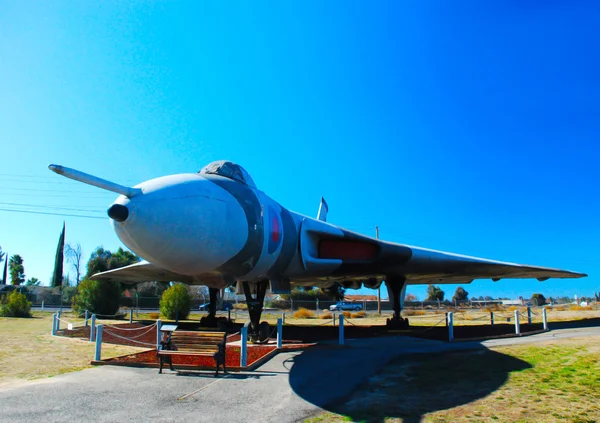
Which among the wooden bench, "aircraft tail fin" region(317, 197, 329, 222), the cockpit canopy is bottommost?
the wooden bench

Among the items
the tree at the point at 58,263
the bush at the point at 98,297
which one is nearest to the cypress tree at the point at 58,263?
the tree at the point at 58,263

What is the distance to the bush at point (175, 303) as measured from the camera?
23.1m

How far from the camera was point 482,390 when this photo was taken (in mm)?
5824

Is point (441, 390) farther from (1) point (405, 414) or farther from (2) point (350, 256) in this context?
(2) point (350, 256)

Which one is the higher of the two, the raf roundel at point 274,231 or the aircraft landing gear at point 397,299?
the raf roundel at point 274,231

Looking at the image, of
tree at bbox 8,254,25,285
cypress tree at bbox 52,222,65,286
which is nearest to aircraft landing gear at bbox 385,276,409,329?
cypress tree at bbox 52,222,65,286

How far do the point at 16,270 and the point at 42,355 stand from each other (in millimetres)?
93264

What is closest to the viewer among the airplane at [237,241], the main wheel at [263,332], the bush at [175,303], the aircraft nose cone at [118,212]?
the aircraft nose cone at [118,212]

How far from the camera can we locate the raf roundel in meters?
8.29

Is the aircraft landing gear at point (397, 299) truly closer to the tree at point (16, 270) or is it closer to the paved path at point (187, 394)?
the paved path at point (187, 394)

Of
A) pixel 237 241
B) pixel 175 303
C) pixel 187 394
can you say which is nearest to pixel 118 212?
pixel 237 241

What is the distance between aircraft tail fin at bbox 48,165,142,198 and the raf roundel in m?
3.39

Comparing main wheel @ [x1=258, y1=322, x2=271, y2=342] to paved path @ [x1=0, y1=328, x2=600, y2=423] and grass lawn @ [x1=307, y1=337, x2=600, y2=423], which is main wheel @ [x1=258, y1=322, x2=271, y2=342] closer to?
paved path @ [x1=0, y1=328, x2=600, y2=423]

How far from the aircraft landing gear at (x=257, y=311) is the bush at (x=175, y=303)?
13372 millimetres
